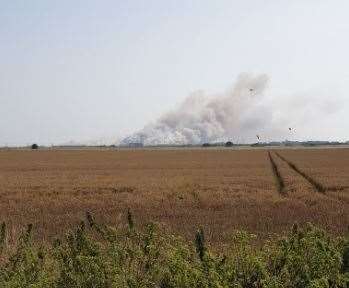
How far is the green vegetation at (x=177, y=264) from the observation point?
→ 20.6 feet

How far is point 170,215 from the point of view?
70.1 feet

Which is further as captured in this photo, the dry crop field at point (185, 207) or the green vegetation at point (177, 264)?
the dry crop field at point (185, 207)

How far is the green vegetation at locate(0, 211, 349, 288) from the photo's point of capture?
20.6ft

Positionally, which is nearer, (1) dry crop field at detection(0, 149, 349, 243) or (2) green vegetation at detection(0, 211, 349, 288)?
(2) green vegetation at detection(0, 211, 349, 288)

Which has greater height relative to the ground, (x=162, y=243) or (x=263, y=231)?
(x=162, y=243)

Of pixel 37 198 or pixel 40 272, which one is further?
pixel 37 198

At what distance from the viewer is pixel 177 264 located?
A: 20.6 feet

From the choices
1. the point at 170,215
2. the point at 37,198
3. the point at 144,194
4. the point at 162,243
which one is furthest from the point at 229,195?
the point at 162,243

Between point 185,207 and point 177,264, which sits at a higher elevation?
point 177,264

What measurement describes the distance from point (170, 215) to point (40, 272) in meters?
14.4

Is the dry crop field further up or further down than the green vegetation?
further down

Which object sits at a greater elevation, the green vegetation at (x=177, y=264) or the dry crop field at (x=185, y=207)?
the green vegetation at (x=177, y=264)

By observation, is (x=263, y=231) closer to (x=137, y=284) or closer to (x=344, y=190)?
(x=137, y=284)

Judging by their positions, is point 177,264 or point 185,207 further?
point 185,207
